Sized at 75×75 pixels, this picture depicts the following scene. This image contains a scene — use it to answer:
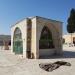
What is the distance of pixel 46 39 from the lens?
56.3 feet

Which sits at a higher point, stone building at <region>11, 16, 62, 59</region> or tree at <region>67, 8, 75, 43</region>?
tree at <region>67, 8, 75, 43</region>

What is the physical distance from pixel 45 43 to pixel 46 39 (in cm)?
46

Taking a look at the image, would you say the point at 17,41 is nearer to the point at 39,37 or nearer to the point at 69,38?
the point at 39,37

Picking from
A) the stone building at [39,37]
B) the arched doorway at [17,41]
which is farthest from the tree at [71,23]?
the stone building at [39,37]

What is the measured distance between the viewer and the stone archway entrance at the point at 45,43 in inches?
653

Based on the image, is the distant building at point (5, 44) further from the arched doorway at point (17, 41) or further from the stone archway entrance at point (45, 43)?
the stone archway entrance at point (45, 43)

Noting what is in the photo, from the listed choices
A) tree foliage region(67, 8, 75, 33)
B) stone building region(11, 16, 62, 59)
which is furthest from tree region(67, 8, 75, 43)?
stone building region(11, 16, 62, 59)

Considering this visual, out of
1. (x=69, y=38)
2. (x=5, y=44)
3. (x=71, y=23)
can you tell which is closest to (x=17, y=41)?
(x=5, y=44)

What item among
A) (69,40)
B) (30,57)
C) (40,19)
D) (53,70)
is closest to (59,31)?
(40,19)

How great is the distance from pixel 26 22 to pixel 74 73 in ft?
26.5

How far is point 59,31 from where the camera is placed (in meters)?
17.8

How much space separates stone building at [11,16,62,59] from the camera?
15102 millimetres

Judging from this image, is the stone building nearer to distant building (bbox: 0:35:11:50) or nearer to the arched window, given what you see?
the arched window

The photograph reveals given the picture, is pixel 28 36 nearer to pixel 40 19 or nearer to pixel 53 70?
pixel 40 19
